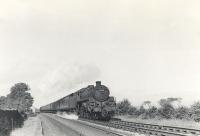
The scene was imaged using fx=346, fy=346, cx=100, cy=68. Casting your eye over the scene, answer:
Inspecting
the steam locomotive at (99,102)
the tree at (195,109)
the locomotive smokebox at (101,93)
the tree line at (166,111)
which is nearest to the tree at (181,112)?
the tree line at (166,111)

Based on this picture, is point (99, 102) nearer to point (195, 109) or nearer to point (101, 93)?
point (101, 93)

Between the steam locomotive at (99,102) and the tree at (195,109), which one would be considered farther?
the steam locomotive at (99,102)

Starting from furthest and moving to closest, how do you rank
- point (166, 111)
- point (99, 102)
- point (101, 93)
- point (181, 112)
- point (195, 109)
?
1. point (166, 111)
2. point (181, 112)
3. point (101, 93)
4. point (99, 102)
5. point (195, 109)

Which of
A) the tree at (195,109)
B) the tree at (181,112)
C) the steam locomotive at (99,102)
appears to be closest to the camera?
the tree at (195,109)

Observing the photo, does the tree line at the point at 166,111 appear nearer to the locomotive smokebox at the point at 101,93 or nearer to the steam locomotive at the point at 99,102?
the steam locomotive at the point at 99,102

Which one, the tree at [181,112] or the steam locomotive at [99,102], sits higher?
the steam locomotive at [99,102]

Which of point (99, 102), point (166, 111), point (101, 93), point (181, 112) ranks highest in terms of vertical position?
point (101, 93)

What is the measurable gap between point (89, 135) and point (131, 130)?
12.2 ft

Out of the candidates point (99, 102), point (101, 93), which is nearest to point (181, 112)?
point (101, 93)

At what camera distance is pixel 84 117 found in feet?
155

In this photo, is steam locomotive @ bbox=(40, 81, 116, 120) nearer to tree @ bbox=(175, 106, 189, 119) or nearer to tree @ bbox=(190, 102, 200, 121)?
tree @ bbox=(175, 106, 189, 119)

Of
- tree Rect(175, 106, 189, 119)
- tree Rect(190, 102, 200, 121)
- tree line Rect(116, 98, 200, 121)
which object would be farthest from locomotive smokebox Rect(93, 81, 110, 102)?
tree Rect(190, 102, 200, 121)

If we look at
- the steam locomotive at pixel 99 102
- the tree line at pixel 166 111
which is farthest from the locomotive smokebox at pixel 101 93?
the tree line at pixel 166 111

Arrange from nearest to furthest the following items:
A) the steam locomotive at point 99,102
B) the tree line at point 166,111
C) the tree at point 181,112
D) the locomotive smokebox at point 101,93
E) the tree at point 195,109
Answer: the tree at point 195,109 < the tree line at point 166,111 < the steam locomotive at point 99,102 < the locomotive smokebox at point 101,93 < the tree at point 181,112
